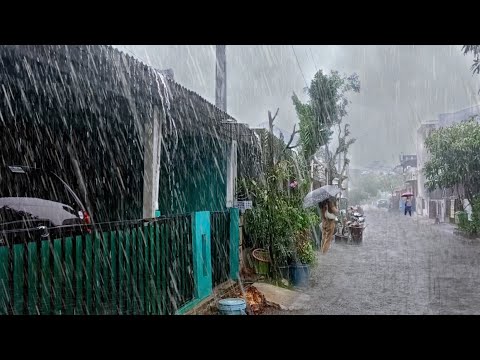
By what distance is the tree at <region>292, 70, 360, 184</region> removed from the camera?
21.1 m

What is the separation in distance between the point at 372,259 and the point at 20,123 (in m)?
8.33

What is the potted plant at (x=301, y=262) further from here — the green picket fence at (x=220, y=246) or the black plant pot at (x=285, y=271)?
the green picket fence at (x=220, y=246)

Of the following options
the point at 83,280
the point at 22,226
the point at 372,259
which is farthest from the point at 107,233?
the point at 372,259

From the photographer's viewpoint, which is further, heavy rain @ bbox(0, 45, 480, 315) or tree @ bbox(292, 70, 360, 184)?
tree @ bbox(292, 70, 360, 184)

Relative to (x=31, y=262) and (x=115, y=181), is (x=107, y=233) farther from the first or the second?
(x=115, y=181)

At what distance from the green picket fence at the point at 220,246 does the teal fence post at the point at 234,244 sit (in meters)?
0.12

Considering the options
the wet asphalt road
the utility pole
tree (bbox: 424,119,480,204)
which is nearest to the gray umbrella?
the wet asphalt road

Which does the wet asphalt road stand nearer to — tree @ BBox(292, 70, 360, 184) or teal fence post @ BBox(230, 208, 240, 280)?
teal fence post @ BBox(230, 208, 240, 280)

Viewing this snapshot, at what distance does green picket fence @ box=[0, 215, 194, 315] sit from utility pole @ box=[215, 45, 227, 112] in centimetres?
856

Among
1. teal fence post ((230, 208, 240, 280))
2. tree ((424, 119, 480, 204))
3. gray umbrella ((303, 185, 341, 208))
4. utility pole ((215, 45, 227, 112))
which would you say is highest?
utility pole ((215, 45, 227, 112))

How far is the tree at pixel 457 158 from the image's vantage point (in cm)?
1927

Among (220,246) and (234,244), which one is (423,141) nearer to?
(234,244)

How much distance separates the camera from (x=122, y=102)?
6715mm

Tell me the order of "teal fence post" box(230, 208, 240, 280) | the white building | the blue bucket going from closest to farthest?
the blue bucket, "teal fence post" box(230, 208, 240, 280), the white building
